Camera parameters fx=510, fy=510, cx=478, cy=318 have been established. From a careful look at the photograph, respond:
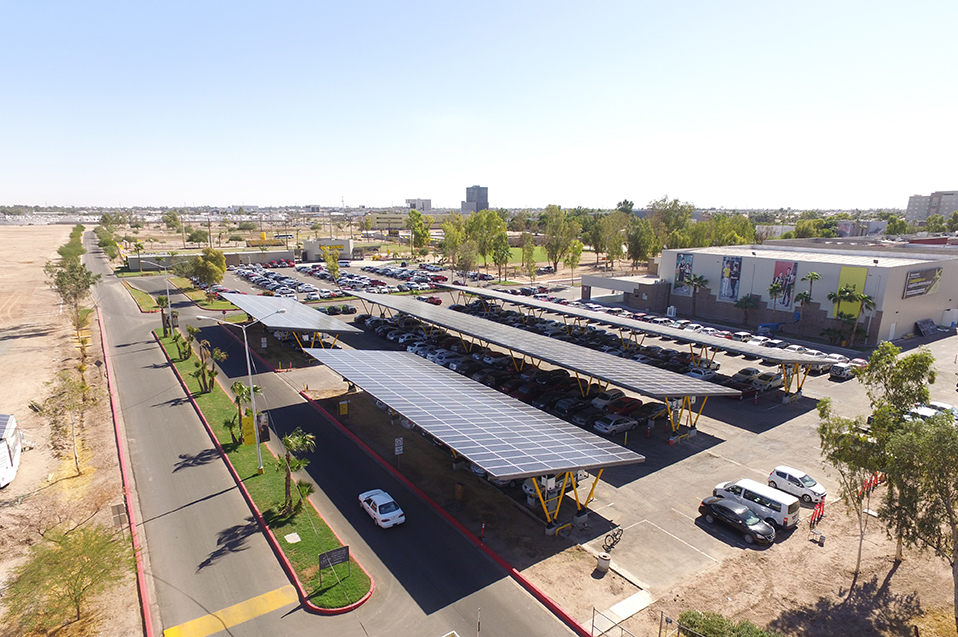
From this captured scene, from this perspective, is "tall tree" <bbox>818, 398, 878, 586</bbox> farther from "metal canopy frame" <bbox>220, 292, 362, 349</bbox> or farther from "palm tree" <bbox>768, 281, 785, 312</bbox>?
"palm tree" <bbox>768, 281, 785, 312</bbox>

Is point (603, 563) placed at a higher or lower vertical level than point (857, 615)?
higher

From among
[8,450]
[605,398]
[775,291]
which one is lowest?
[605,398]

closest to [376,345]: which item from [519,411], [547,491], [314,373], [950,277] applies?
[314,373]

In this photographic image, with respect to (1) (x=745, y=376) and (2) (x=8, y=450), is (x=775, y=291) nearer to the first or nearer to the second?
(1) (x=745, y=376)

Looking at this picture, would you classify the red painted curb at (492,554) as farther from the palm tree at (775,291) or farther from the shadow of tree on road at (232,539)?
the palm tree at (775,291)

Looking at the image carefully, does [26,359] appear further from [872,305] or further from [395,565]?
[872,305]

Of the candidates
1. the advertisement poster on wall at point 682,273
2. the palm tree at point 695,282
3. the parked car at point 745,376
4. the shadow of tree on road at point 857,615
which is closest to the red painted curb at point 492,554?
the shadow of tree on road at point 857,615

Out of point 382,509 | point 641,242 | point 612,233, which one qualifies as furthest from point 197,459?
point 612,233

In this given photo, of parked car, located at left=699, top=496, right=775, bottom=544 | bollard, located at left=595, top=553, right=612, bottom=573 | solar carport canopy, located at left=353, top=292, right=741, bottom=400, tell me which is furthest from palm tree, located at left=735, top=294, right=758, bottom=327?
bollard, located at left=595, top=553, right=612, bottom=573
